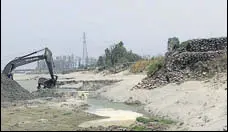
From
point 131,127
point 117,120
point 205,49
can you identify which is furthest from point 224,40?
point 131,127

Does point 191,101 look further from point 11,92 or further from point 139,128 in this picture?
point 11,92

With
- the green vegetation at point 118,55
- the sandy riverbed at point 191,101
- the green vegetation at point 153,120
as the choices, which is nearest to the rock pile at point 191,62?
the sandy riverbed at point 191,101

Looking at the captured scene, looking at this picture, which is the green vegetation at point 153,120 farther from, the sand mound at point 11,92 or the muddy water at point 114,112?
the sand mound at point 11,92

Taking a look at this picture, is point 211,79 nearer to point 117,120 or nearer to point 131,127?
point 117,120

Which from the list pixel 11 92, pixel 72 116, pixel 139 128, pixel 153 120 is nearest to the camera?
pixel 139 128

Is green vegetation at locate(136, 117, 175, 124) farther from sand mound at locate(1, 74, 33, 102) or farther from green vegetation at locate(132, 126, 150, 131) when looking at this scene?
sand mound at locate(1, 74, 33, 102)

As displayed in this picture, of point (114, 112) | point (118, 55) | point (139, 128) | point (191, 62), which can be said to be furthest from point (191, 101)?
point (118, 55)

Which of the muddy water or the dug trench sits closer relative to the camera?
the dug trench

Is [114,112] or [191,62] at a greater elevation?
[191,62]

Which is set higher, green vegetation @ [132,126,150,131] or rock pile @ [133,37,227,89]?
rock pile @ [133,37,227,89]

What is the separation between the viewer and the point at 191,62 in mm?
39906

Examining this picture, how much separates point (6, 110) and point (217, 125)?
48.2 feet

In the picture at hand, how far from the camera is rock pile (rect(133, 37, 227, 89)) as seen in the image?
36750mm

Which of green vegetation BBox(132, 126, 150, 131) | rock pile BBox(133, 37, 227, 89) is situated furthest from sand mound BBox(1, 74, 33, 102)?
green vegetation BBox(132, 126, 150, 131)
